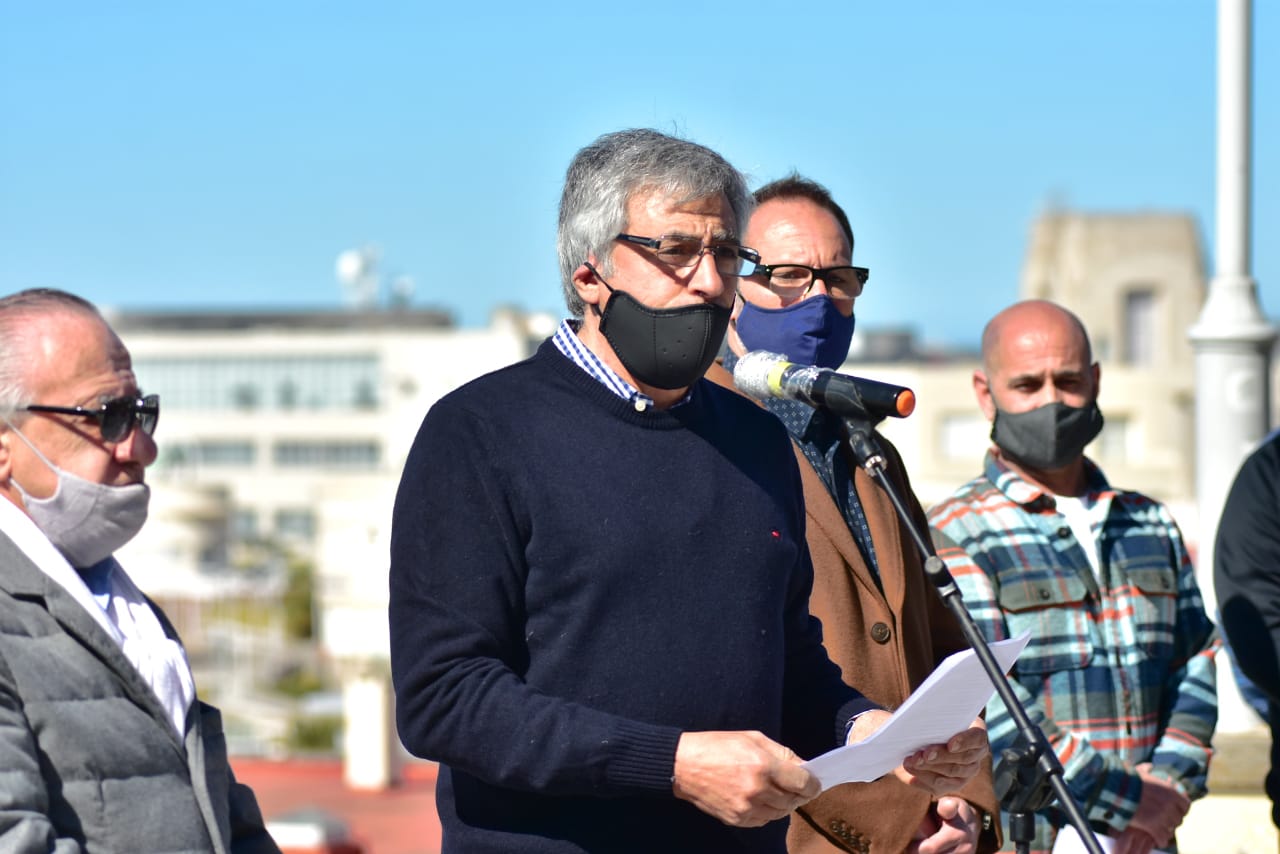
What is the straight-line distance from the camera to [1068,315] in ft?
16.3

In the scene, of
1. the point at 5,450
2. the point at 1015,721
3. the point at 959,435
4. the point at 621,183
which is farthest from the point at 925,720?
the point at 959,435

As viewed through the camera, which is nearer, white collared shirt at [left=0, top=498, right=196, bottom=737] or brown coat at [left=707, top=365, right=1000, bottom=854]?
white collared shirt at [left=0, top=498, right=196, bottom=737]

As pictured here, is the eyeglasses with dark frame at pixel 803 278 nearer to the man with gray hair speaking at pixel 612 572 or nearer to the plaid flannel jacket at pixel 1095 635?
the plaid flannel jacket at pixel 1095 635

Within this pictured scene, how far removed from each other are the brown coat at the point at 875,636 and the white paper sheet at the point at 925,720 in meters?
0.66

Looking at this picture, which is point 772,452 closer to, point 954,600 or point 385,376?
point 954,600

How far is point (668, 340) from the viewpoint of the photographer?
3.19m

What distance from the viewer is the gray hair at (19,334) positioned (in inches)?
125

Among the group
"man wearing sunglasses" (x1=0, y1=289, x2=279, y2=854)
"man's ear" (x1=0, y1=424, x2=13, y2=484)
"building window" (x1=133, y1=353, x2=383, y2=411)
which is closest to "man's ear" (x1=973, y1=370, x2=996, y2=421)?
"man wearing sunglasses" (x1=0, y1=289, x2=279, y2=854)

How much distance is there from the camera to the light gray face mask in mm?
3188

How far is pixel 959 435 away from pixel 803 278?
55.1 m

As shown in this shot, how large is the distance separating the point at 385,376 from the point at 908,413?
97.5 metres

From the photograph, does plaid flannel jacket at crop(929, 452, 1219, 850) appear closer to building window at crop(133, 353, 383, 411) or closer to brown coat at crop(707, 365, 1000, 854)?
brown coat at crop(707, 365, 1000, 854)

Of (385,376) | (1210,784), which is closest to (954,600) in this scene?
(1210,784)

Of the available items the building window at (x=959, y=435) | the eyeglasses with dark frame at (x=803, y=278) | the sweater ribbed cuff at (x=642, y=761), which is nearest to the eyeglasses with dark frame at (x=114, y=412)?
the sweater ribbed cuff at (x=642, y=761)
